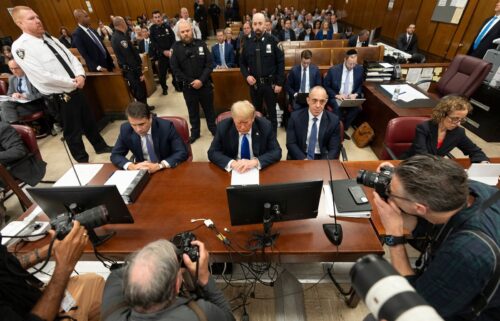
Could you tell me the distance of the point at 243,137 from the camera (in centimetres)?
226

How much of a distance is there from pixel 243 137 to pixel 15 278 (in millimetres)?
1704

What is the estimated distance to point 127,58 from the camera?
4273mm

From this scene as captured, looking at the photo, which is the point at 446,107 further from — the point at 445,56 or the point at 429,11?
the point at 429,11

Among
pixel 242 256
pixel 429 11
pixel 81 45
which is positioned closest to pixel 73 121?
pixel 81 45

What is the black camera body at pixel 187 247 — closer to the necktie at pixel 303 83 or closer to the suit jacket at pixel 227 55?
the necktie at pixel 303 83

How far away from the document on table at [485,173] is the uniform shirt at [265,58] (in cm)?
270

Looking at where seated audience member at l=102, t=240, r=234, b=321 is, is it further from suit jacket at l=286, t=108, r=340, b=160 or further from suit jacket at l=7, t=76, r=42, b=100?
suit jacket at l=7, t=76, r=42, b=100

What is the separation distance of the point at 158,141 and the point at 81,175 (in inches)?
25.8

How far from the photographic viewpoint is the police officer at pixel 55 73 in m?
2.71

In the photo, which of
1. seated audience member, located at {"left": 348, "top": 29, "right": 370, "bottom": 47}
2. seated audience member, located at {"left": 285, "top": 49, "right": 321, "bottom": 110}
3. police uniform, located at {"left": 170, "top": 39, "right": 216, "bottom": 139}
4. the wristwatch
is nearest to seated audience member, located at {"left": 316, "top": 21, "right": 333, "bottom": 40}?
seated audience member, located at {"left": 348, "top": 29, "right": 370, "bottom": 47}

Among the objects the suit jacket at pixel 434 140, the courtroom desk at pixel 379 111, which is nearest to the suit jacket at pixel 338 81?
the courtroom desk at pixel 379 111

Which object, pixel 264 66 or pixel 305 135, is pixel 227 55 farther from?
pixel 305 135

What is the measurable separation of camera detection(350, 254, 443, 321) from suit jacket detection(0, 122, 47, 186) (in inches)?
124

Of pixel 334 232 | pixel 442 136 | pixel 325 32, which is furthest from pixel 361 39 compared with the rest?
pixel 334 232
